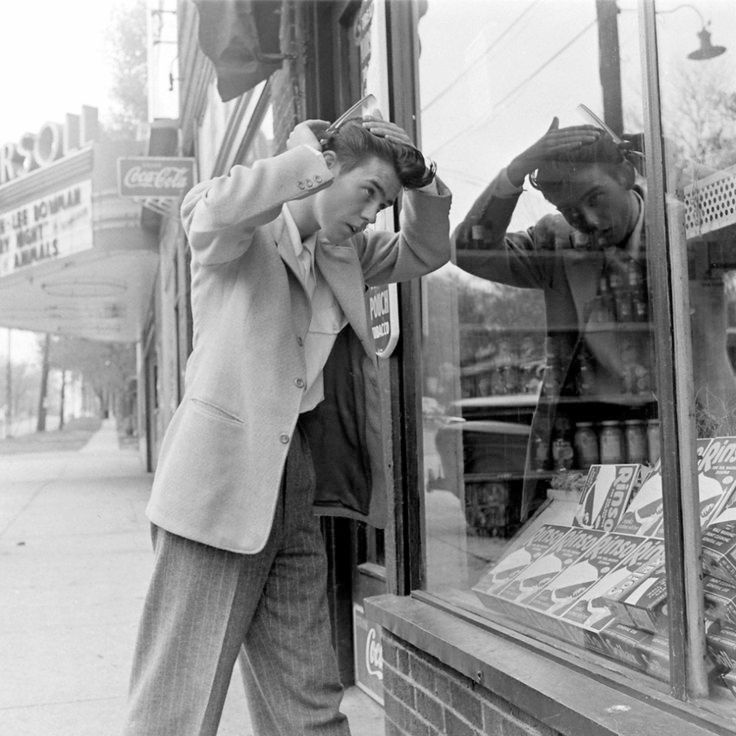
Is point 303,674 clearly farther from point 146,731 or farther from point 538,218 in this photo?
point 538,218

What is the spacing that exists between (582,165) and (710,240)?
877mm

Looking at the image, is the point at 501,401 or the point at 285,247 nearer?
the point at 285,247

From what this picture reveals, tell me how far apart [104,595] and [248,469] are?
4.48 metres

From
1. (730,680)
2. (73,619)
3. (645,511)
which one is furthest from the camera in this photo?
(73,619)

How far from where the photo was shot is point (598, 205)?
3104mm

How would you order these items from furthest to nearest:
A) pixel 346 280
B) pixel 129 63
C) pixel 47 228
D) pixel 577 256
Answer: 1. pixel 129 63
2. pixel 47 228
3. pixel 577 256
4. pixel 346 280

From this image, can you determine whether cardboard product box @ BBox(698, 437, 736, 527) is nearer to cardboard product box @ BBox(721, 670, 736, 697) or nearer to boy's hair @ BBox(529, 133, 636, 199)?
cardboard product box @ BBox(721, 670, 736, 697)

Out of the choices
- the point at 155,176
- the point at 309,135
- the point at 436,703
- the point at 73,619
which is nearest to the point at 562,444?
the point at 436,703

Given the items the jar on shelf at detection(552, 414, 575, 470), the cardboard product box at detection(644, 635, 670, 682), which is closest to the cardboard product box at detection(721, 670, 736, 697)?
the cardboard product box at detection(644, 635, 670, 682)

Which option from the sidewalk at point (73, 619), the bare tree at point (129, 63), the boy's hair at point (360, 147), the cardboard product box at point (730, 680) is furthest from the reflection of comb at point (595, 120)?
the bare tree at point (129, 63)

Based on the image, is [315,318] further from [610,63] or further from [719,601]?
[610,63]

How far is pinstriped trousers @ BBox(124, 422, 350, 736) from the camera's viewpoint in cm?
195

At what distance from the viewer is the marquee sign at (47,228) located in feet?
40.2

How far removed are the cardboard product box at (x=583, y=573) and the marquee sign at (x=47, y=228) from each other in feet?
35.1
